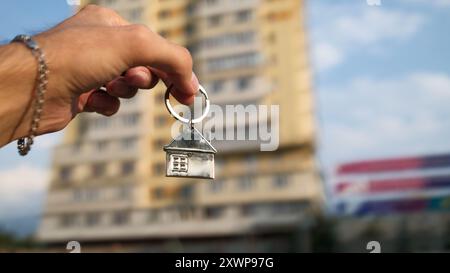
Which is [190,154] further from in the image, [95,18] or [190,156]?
[95,18]

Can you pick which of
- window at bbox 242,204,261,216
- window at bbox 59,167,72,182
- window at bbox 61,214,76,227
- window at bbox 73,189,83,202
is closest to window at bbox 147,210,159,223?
window at bbox 73,189,83,202

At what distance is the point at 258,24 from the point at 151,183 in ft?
27.4

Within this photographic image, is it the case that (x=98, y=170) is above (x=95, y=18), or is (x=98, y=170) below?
above

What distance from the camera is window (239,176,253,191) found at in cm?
2479

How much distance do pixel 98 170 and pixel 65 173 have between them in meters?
1.82

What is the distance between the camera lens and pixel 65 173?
27703 mm

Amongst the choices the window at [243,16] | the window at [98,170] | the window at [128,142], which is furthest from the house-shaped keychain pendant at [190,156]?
the window at [98,170]

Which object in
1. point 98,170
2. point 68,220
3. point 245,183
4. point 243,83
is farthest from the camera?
point 68,220

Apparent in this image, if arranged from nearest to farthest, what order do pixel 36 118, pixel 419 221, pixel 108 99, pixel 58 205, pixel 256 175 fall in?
pixel 36 118 → pixel 108 99 → pixel 419 221 → pixel 256 175 → pixel 58 205

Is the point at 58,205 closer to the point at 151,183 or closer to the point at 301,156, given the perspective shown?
the point at 151,183

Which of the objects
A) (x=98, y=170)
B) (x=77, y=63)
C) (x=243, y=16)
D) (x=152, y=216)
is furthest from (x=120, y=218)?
(x=77, y=63)

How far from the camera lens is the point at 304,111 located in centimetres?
2439
